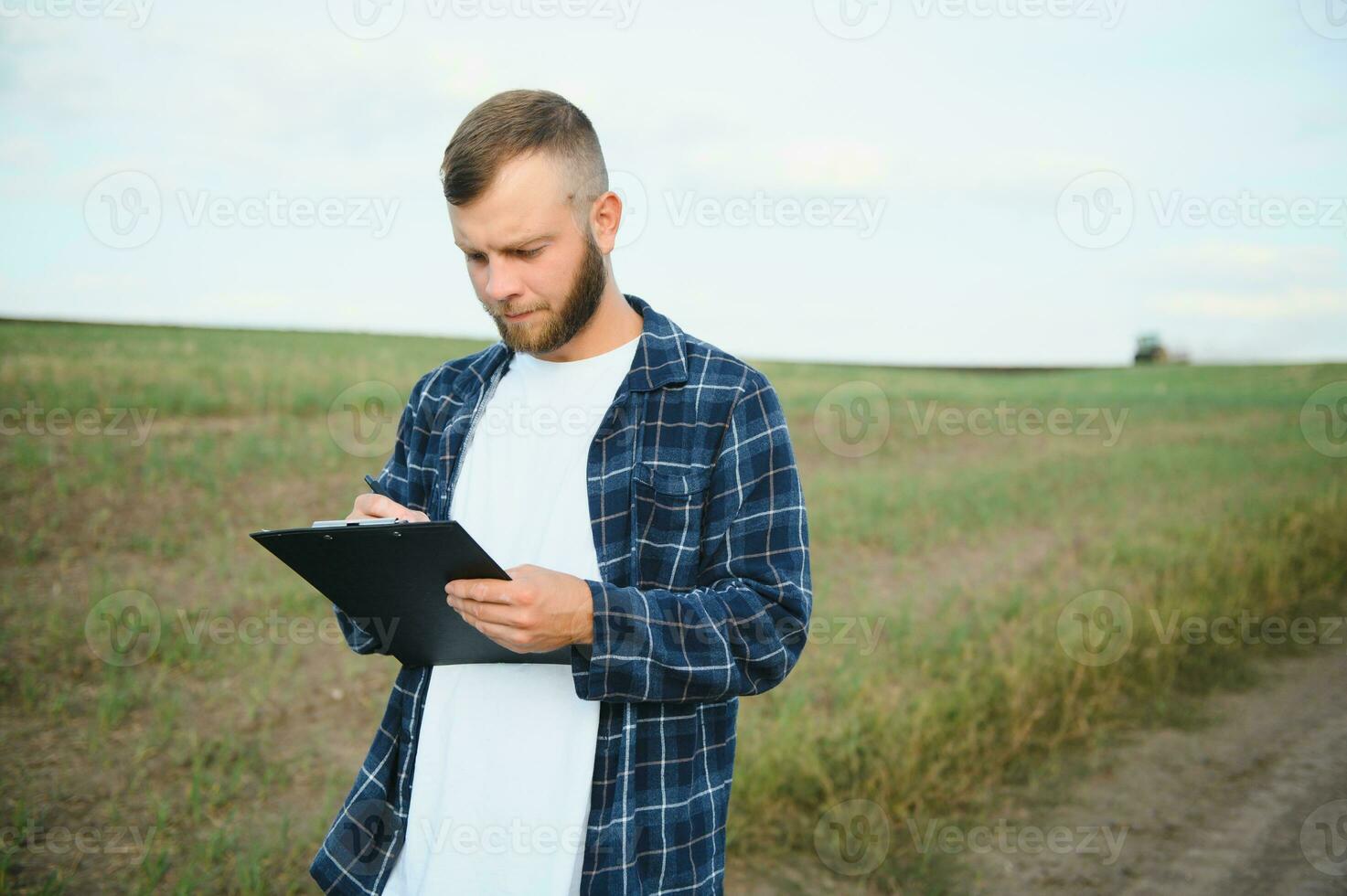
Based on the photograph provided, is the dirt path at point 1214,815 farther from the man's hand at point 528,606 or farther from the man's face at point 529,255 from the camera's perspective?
the man's face at point 529,255

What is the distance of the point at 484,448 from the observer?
224 cm

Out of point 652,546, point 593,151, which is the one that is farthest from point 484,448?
point 593,151

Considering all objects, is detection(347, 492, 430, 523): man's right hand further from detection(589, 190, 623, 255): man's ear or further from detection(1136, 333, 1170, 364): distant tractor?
detection(1136, 333, 1170, 364): distant tractor

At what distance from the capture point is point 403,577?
1.84 metres

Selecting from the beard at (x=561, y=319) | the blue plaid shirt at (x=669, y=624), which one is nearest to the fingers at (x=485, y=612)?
the blue plaid shirt at (x=669, y=624)

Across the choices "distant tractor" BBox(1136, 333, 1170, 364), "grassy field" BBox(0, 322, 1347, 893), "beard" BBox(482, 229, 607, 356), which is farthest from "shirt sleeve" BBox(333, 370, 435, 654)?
"distant tractor" BBox(1136, 333, 1170, 364)

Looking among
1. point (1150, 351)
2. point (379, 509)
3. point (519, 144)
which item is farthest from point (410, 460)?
point (1150, 351)

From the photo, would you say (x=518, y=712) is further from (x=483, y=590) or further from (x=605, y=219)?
(x=605, y=219)

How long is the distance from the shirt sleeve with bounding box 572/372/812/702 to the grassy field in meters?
2.94

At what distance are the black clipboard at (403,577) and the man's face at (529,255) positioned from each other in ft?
1.84

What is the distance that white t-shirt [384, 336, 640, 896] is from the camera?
1.97 meters

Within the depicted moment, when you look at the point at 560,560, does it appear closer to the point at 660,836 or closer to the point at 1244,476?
the point at 660,836

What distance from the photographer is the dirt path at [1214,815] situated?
447 cm

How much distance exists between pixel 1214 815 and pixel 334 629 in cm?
529
